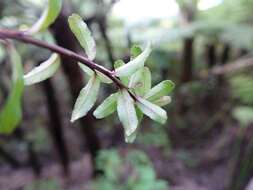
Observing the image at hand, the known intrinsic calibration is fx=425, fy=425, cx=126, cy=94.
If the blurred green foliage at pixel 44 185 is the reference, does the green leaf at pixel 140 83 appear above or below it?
above

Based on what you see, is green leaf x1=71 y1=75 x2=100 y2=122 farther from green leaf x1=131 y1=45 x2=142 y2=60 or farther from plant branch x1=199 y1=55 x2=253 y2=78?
plant branch x1=199 y1=55 x2=253 y2=78

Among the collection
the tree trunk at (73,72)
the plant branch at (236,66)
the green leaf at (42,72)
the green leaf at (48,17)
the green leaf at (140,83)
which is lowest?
the plant branch at (236,66)

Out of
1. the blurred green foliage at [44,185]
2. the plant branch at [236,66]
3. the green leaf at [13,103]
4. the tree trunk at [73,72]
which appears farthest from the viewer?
the plant branch at [236,66]

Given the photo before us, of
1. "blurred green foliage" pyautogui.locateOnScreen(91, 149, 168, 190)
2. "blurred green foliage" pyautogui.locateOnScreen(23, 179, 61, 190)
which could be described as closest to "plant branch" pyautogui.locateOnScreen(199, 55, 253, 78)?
"blurred green foliage" pyautogui.locateOnScreen(91, 149, 168, 190)

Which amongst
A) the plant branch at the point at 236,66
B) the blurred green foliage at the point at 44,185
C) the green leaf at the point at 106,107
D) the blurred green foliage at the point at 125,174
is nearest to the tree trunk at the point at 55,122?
the blurred green foliage at the point at 44,185

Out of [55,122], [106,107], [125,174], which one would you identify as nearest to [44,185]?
[55,122]

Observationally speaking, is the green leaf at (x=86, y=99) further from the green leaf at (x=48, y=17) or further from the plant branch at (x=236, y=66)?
the plant branch at (x=236, y=66)

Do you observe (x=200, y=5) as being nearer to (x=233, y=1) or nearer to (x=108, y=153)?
(x=233, y=1)

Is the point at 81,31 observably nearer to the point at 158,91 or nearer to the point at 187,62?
the point at 158,91
